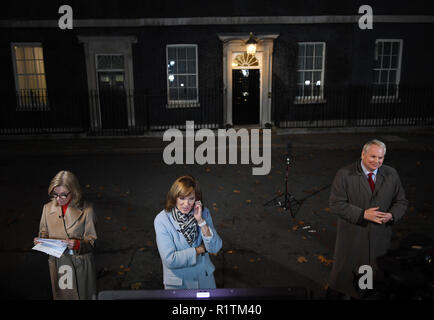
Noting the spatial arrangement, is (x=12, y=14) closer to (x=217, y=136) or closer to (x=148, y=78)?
(x=148, y=78)

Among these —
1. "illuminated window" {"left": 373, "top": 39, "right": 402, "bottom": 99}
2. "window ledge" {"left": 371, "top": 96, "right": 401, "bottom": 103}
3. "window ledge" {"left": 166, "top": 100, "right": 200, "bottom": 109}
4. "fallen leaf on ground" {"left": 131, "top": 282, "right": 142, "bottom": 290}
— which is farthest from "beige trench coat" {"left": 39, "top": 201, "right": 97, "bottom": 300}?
"illuminated window" {"left": 373, "top": 39, "right": 402, "bottom": 99}

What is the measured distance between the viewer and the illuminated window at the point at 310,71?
15938 mm

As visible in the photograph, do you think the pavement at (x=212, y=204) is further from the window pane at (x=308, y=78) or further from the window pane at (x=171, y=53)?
the window pane at (x=171, y=53)

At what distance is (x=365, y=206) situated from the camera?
12.9 feet

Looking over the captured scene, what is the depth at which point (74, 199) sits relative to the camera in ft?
11.8

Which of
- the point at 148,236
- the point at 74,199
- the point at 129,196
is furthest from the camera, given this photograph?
the point at 129,196

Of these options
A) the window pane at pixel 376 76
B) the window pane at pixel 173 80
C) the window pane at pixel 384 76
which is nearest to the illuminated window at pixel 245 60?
the window pane at pixel 173 80

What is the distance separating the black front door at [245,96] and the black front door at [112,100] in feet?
15.2

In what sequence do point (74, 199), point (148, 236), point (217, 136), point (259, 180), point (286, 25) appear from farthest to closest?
point (286, 25), point (217, 136), point (259, 180), point (148, 236), point (74, 199)

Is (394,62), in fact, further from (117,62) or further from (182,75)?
(117,62)

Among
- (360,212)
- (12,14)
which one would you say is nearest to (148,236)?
(360,212)

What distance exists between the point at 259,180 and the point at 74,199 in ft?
21.2
